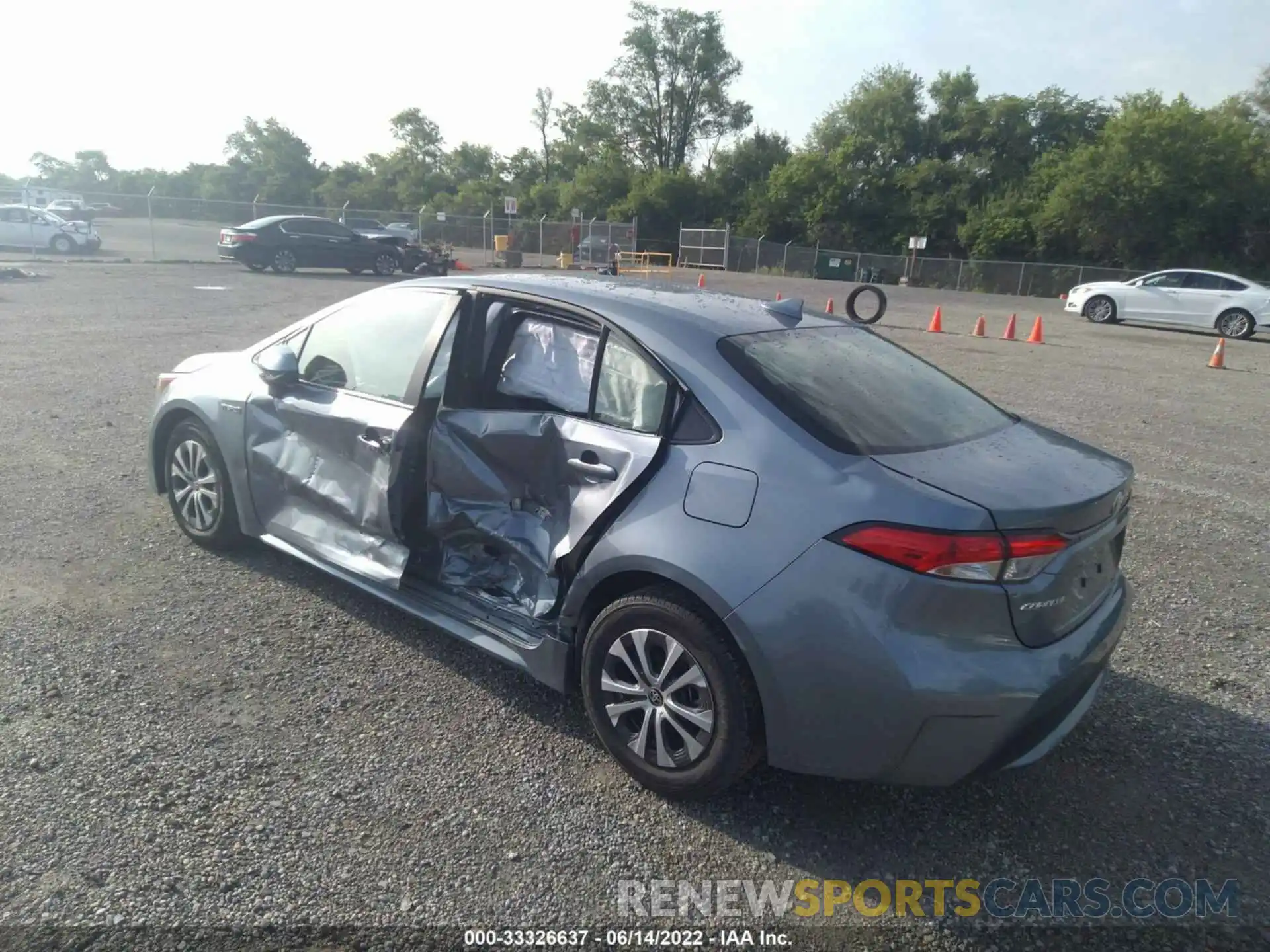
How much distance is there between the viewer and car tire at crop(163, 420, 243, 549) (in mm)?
4676

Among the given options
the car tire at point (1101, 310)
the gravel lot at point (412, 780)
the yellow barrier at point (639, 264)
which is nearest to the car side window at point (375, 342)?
the gravel lot at point (412, 780)

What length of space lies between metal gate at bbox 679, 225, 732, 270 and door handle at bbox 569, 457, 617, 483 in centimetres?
4242

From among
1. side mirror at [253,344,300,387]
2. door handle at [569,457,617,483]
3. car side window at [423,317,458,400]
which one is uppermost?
car side window at [423,317,458,400]

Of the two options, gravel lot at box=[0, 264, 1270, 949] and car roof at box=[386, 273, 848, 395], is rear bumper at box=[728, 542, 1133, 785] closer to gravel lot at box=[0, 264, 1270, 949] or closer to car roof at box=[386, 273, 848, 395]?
gravel lot at box=[0, 264, 1270, 949]

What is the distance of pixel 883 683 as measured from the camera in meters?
Answer: 2.55

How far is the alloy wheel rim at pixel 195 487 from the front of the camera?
15.6 feet

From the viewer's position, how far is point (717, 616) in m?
2.78

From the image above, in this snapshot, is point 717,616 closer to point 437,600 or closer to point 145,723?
point 437,600

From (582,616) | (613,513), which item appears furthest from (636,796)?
(613,513)

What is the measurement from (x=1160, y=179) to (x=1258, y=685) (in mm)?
44376

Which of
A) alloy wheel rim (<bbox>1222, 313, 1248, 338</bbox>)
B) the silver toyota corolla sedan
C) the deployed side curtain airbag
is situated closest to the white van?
the silver toyota corolla sedan

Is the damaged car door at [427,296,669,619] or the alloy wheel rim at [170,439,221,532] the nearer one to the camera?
the damaged car door at [427,296,669,619]

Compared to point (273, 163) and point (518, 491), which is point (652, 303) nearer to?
point (518, 491)

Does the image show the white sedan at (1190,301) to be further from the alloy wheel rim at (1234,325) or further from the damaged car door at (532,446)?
the damaged car door at (532,446)
